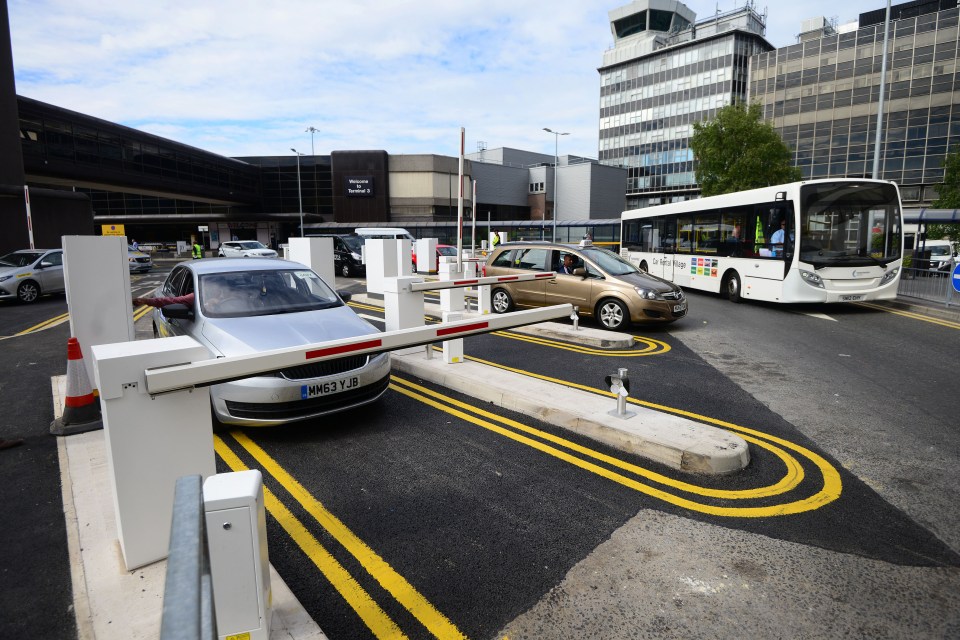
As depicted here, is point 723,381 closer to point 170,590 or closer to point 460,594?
point 460,594

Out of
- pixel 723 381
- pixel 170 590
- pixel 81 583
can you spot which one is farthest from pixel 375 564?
pixel 723 381

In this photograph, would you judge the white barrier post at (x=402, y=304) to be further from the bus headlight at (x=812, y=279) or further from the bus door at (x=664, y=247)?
the bus door at (x=664, y=247)

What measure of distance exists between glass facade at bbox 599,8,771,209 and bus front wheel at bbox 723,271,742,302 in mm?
69969

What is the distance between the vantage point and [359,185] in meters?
61.4

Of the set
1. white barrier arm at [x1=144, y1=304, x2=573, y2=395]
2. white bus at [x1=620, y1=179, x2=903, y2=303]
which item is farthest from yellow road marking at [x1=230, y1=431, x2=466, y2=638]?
white bus at [x1=620, y1=179, x2=903, y2=303]

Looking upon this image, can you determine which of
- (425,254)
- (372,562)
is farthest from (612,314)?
(425,254)

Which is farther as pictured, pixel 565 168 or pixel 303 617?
pixel 565 168

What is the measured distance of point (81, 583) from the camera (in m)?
3.06

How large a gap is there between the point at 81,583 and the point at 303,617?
137 cm

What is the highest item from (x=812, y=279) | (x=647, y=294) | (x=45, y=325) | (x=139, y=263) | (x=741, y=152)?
(x=741, y=152)

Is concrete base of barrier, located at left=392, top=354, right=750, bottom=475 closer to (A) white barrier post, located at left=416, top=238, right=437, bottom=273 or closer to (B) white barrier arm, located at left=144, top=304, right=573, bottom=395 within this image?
(B) white barrier arm, located at left=144, top=304, right=573, bottom=395

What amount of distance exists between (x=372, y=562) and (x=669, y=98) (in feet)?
304

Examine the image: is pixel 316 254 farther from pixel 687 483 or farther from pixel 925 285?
pixel 925 285

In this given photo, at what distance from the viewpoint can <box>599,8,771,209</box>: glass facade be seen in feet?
254
